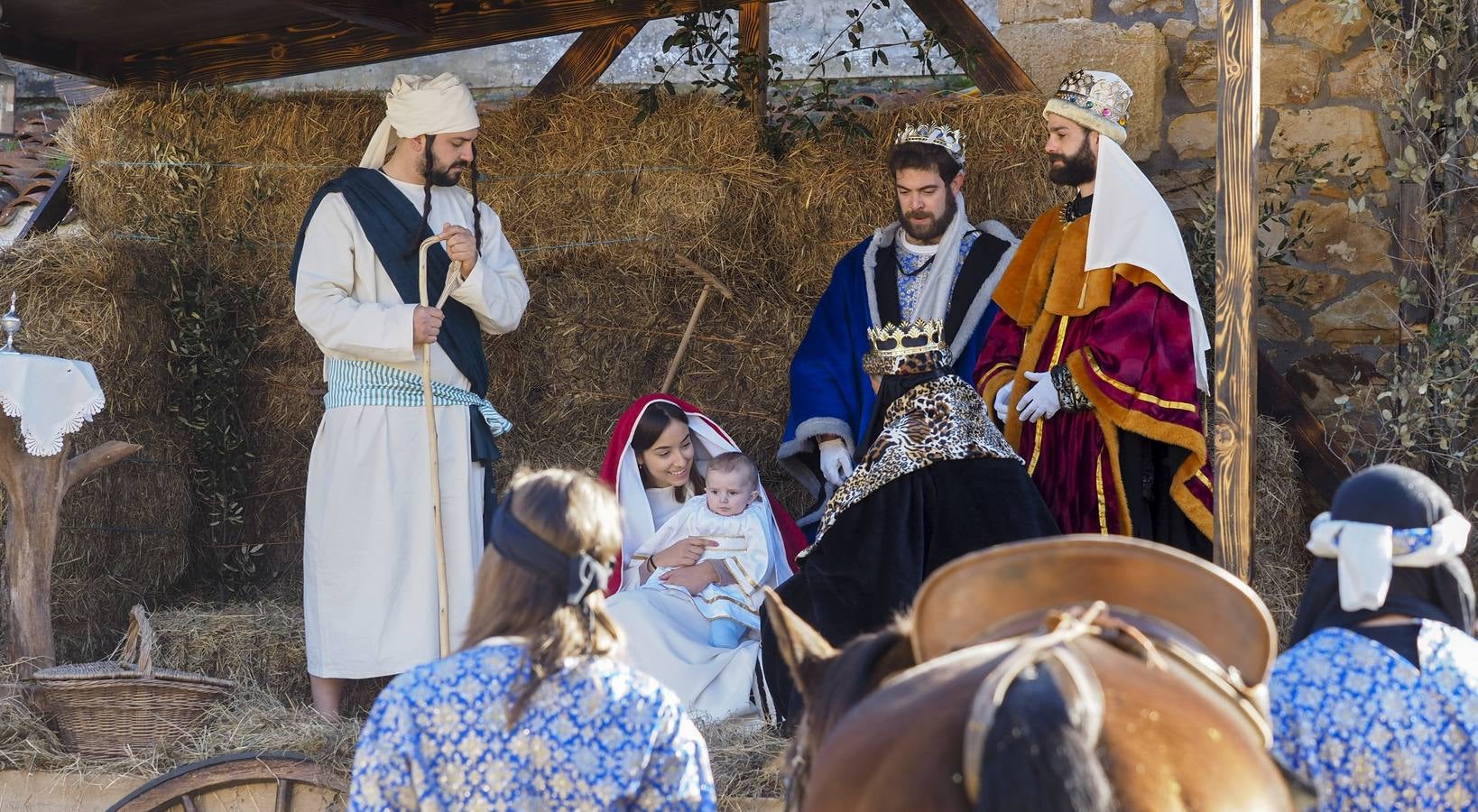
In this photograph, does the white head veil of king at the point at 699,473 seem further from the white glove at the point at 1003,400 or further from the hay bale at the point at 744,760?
the white glove at the point at 1003,400

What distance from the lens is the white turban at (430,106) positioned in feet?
15.3

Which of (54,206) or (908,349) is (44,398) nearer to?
(54,206)

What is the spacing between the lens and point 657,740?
7.22 feet

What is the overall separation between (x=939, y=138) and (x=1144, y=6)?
1241 mm

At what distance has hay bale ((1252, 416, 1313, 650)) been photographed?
477 cm

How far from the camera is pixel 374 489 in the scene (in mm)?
4586

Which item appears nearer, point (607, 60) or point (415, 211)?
point (415, 211)

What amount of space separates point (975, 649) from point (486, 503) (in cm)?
324

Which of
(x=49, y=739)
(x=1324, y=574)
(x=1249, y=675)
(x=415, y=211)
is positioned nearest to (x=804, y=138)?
(x=415, y=211)

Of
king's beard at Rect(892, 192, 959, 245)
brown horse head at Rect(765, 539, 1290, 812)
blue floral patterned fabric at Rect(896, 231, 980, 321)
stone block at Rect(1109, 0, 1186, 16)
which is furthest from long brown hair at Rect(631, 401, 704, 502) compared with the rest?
brown horse head at Rect(765, 539, 1290, 812)

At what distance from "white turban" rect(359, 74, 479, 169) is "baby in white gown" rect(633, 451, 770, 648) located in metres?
1.29

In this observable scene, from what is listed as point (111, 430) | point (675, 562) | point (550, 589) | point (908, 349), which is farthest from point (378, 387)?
point (550, 589)

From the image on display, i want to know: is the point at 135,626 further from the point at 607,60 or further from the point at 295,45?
the point at 607,60

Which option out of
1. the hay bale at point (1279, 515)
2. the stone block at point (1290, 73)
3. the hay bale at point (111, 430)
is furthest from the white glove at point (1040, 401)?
the hay bale at point (111, 430)
